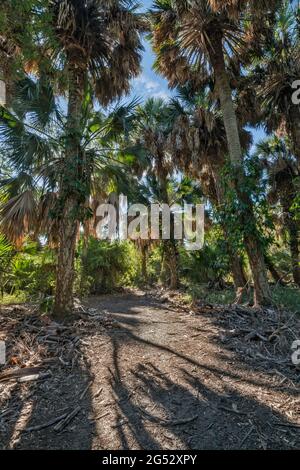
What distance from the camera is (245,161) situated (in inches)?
287

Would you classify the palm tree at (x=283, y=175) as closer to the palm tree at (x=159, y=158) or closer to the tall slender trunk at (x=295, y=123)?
the tall slender trunk at (x=295, y=123)

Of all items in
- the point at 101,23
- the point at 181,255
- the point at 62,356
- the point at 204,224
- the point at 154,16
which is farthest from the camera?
the point at 181,255

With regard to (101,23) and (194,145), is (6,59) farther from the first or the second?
(194,145)

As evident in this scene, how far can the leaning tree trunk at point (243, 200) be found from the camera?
6.97m

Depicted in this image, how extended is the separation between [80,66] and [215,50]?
378 cm

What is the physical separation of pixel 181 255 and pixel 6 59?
1263 cm

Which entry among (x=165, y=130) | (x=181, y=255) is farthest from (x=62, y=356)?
(x=181, y=255)

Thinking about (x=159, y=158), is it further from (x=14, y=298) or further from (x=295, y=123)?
(x=14, y=298)

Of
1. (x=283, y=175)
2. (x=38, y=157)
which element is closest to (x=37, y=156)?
(x=38, y=157)

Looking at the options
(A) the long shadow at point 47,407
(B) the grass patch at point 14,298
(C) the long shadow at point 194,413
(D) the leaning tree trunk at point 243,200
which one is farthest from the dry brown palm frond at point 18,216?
(D) the leaning tree trunk at point 243,200

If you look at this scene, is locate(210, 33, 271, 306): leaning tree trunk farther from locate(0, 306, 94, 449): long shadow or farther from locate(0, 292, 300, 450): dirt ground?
locate(0, 306, 94, 449): long shadow

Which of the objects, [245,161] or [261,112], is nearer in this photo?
[245,161]

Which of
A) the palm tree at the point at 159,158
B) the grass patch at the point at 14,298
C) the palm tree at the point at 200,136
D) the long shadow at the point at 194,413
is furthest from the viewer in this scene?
the palm tree at the point at 159,158

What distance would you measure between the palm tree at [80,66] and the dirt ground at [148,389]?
1595 mm
